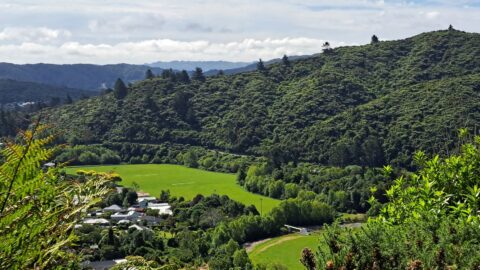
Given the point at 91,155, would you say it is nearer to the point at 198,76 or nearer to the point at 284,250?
the point at 284,250

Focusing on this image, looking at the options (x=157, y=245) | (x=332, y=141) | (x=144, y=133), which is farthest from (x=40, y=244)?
(x=144, y=133)

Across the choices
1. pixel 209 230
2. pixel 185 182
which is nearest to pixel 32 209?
pixel 209 230

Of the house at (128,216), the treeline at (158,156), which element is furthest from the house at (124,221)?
the treeline at (158,156)

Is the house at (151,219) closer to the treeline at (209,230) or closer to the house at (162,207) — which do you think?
the treeline at (209,230)

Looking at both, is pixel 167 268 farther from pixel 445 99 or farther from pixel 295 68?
pixel 295 68

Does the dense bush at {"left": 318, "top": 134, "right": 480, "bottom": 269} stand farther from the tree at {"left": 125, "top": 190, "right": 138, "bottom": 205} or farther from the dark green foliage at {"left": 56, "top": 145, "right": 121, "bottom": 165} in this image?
the dark green foliage at {"left": 56, "top": 145, "right": 121, "bottom": 165}

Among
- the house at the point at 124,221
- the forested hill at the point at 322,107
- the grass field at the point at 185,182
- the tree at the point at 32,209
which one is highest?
the tree at the point at 32,209

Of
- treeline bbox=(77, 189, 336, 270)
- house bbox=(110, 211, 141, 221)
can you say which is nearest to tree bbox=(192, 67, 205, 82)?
treeline bbox=(77, 189, 336, 270)
